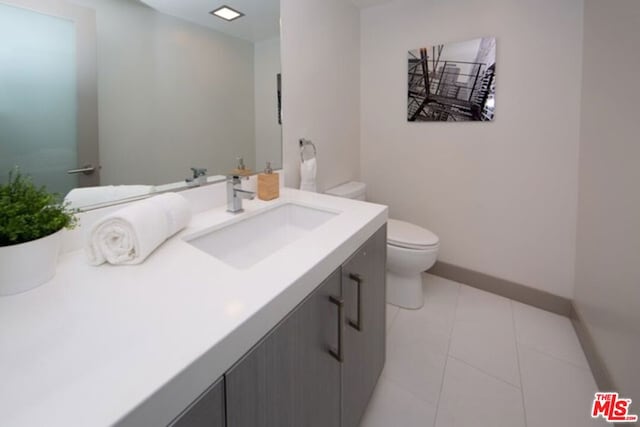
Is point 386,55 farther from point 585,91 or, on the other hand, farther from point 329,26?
point 585,91

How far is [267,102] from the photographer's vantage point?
1.58m

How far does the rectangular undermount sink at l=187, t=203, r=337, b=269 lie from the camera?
106 cm

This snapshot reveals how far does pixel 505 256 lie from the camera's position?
205cm

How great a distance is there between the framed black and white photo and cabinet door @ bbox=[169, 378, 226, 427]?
2.12 meters

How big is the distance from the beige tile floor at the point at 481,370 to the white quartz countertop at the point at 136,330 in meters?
0.92

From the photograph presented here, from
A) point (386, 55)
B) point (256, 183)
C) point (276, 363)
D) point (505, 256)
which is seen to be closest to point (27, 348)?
point (276, 363)

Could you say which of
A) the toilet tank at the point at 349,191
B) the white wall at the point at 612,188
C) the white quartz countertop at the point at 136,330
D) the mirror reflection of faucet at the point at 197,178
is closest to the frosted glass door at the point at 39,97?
the white quartz countertop at the point at 136,330

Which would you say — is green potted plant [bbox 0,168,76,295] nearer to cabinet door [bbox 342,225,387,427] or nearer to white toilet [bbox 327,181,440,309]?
cabinet door [bbox 342,225,387,427]

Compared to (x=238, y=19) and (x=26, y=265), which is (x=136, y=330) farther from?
(x=238, y=19)

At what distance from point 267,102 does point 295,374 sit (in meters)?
1.31

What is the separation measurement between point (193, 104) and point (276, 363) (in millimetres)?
1006

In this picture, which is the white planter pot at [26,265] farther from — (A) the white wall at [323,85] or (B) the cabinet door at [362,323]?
(A) the white wall at [323,85]

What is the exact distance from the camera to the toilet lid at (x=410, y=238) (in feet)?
5.95
